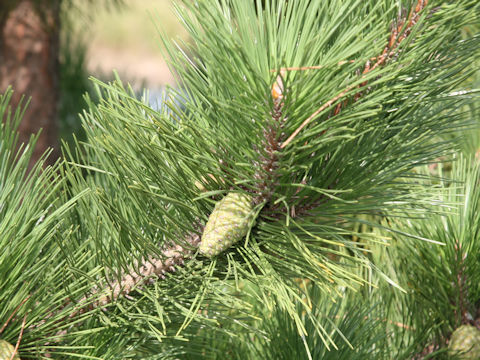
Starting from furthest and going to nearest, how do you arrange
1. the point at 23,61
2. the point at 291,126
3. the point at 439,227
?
the point at 23,61
the point at 439,227
the point at 291,126

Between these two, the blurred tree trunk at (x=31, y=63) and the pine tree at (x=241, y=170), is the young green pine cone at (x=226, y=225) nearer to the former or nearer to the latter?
the pine tree at (x=241, y=170)

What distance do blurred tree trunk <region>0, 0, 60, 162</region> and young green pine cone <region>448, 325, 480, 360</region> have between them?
2.23 ft

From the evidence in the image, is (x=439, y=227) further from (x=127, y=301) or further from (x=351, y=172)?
(x=127, y=301)

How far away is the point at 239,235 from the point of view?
0.40m

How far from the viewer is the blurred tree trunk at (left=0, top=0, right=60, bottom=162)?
3.16ft

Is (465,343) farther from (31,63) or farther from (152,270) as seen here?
(31,63)

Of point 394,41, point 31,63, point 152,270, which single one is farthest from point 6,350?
point 31,63

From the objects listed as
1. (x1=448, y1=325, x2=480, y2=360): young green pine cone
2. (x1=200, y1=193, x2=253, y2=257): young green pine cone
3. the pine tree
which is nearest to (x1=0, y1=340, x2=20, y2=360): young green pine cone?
the pine tree

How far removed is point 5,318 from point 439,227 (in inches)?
15.1

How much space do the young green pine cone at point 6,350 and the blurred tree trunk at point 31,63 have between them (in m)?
0.60

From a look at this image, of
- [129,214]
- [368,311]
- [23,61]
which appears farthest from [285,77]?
[23,61]

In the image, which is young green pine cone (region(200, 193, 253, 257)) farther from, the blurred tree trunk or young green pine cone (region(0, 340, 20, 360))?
the blurred tree trunk

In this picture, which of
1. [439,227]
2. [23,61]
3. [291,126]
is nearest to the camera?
[291,126]

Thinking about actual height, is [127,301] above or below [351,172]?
below
